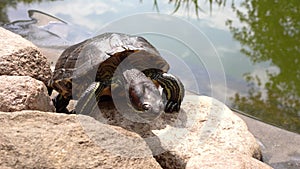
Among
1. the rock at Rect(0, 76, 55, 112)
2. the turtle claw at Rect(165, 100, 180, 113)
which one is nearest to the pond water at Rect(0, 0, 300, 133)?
the turtle claw at Rect(165, 100, 180, 113)

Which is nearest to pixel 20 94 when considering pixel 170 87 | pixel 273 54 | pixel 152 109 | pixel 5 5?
pixel 152 109

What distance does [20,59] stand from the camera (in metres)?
2.52

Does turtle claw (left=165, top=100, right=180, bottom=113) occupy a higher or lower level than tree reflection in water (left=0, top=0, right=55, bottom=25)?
higher

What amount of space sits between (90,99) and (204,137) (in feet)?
2.15

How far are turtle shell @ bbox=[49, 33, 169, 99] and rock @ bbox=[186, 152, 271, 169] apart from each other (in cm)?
65

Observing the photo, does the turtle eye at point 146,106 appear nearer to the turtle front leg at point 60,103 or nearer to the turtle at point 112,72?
the turtle at point 112,72

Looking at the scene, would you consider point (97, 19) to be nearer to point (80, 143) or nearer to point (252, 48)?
point (252, 48)

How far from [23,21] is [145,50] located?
11.5 ft

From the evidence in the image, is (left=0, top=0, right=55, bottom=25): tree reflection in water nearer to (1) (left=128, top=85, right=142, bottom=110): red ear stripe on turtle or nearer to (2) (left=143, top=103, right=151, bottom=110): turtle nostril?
(1) (left=128, top=85, right=142, bottom=110): red ear stripe on turtle

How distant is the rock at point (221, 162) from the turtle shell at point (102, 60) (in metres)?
0.65

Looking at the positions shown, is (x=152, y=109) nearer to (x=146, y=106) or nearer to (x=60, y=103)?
(x=146, y=106)

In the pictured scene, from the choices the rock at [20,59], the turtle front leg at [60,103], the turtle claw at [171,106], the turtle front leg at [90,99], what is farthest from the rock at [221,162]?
the rock at [20,59]

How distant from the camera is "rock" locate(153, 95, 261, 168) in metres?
2.24

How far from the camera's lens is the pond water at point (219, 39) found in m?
3.09
